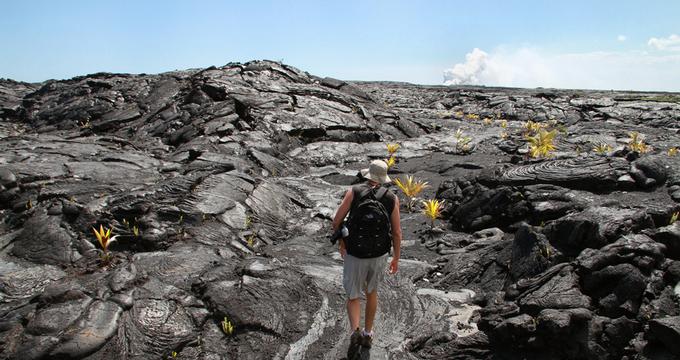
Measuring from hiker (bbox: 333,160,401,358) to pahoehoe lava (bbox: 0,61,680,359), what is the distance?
99 cm

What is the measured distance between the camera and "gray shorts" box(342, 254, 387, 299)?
5.75 metres

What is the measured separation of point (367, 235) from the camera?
18.3 ft

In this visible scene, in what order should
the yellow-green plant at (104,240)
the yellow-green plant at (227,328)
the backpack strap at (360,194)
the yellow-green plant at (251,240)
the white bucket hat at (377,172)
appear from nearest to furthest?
the backpack strap at (360,194), the white bucket hat at (377,172), the yellow-green plant at (227,328), the yellow-green plant at (104,240), the yellow-green plant at (251,240)

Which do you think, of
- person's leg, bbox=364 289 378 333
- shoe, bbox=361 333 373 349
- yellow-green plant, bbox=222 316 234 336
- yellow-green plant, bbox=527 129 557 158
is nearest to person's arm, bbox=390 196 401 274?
person's leg, bbox=364 289 378 333

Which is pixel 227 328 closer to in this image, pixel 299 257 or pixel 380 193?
pixel 299 257

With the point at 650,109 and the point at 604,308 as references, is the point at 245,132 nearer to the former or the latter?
the point at 604,308

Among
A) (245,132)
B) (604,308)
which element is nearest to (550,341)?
(604,308)

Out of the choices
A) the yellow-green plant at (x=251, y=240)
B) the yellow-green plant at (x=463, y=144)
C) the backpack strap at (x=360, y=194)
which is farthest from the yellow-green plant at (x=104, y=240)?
the yellow-green plant at (x=463, y=144)

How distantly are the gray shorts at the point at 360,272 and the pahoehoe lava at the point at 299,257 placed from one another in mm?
1119

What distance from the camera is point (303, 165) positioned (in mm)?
18797

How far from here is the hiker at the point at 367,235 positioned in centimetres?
559

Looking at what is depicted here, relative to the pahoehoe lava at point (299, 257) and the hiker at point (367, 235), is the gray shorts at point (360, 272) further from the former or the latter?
the pahoehoe lava at point (299, 257)

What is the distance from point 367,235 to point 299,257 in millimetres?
4164

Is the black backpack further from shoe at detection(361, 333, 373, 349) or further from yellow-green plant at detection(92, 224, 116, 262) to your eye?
yellow-green plant at detection(92, 224, 116, 262)
